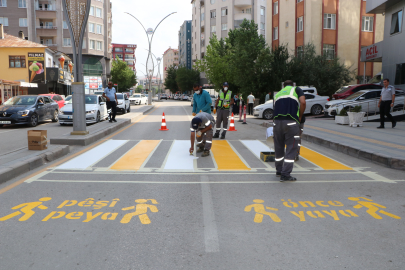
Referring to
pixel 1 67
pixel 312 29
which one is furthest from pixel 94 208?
pixel 1 67

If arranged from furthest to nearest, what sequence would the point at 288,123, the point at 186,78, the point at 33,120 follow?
the point at 186,78
the point at 33,120
the point at 288,123

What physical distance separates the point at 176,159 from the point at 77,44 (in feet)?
18.4

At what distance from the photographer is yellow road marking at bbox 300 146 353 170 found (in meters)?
7.99

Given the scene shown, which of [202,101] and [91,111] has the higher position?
[202,101]

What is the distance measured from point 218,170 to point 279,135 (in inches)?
60.7

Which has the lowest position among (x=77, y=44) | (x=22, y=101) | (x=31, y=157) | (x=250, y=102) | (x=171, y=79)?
(x=31, y=157)

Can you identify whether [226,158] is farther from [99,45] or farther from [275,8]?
[99,45]

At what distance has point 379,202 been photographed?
5.28 m

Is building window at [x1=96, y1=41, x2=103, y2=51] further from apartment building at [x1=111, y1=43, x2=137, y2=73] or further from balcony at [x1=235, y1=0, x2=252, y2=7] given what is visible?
apartment building at [x1=111, y1=43, x2=137, y2=73]

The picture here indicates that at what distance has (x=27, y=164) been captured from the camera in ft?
24.0

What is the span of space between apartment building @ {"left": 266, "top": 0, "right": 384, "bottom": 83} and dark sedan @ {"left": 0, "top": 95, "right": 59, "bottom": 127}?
2260 cm

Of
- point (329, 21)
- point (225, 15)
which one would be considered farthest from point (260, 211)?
point (225, 15)

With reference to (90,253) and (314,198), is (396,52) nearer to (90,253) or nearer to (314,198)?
(314,198)

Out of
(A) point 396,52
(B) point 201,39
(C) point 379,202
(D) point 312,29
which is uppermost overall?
(B) point 201,39
